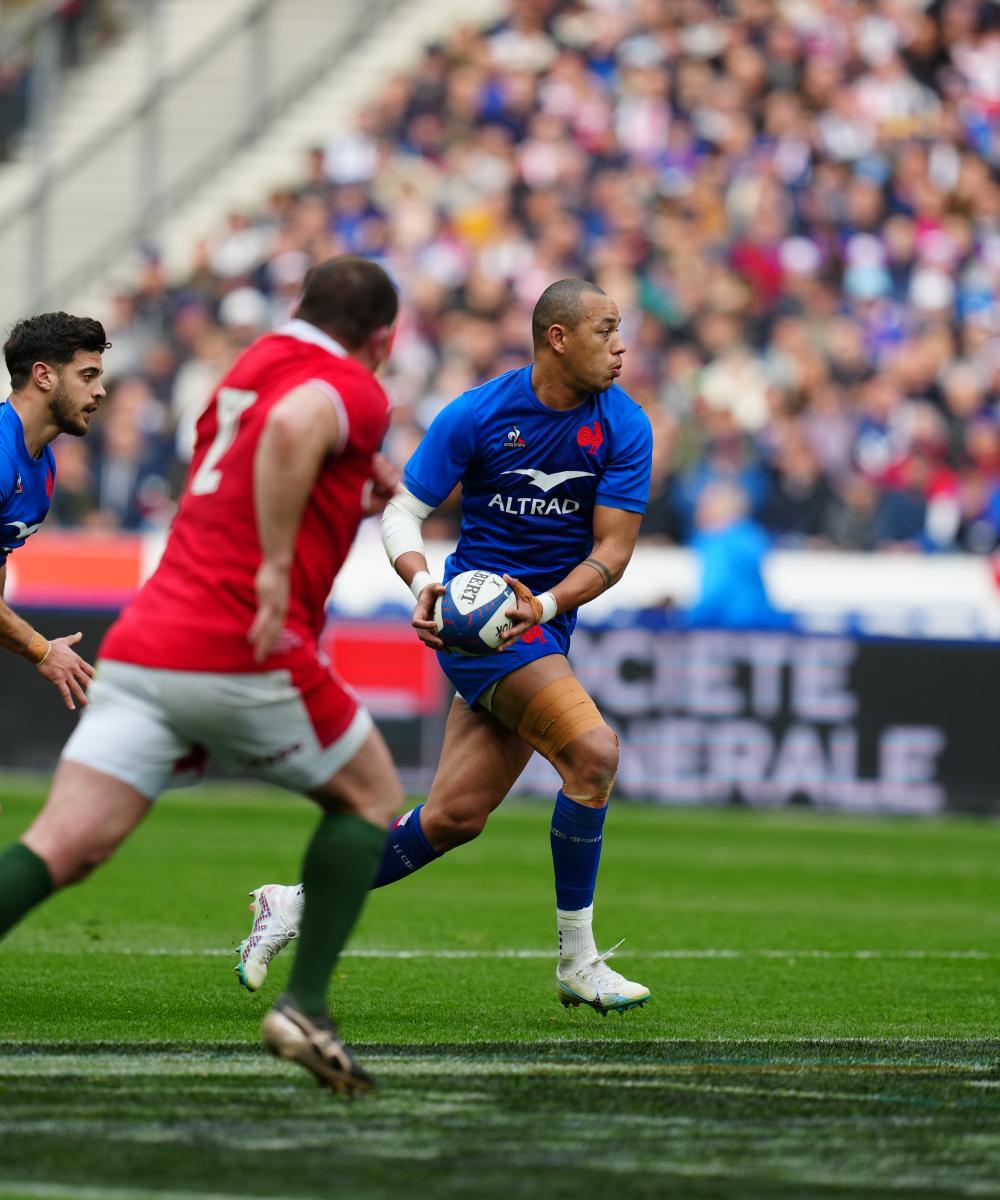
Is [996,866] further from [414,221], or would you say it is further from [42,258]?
[42,258]

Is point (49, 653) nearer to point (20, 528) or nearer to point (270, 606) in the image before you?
point (20, 528)

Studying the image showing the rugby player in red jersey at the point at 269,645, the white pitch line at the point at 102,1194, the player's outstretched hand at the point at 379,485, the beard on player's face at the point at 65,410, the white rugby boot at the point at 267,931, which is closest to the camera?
the white pitch line at the point at 102,1194

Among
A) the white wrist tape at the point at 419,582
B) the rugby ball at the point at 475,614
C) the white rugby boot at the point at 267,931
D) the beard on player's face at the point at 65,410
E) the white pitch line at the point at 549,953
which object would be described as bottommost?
the white pitch line at the point at 549,953

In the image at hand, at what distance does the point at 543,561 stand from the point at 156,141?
19.8 metres

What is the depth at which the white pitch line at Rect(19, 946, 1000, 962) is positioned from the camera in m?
9.92

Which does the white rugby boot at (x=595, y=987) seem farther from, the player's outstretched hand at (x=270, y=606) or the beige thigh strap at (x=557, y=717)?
the player's outstretched hand at (x=270, y=606)

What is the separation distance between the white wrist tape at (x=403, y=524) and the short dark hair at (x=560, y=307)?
735 millimetres

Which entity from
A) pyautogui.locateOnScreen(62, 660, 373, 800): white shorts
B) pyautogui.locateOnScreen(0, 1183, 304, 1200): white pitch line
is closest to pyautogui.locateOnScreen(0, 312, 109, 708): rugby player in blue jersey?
pyautogui.locateOnScreen(62, 660, 373, 800): white shorts

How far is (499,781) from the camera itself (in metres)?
8.47

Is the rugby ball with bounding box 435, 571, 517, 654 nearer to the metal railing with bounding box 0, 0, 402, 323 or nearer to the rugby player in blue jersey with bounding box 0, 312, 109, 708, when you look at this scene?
the rugby player in blue jersey with bounding box 0, 312, 109, 708

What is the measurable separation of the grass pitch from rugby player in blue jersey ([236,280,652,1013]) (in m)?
0.49

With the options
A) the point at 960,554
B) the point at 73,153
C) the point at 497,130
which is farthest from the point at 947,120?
Result: the point at 73,153

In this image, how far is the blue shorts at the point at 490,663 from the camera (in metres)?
8.36

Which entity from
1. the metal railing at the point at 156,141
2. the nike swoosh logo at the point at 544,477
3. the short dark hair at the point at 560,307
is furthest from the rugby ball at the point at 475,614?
the metal railing at the point at 156,141
